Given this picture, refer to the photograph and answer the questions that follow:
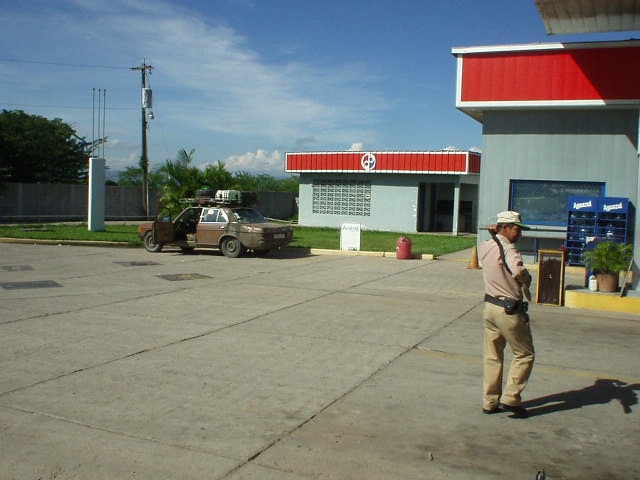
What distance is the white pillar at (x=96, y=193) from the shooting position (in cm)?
2723

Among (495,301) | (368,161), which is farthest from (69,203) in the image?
(495,301)

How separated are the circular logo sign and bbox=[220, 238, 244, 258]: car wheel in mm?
15620

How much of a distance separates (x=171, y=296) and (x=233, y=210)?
7.49 m

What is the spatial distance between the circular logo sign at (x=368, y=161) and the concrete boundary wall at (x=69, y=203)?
42.2 feet

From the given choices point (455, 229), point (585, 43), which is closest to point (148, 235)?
point (585, 43)

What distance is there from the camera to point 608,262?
11.8 metres

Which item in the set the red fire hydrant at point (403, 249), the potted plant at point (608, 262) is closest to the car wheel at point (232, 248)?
the red fire hydrant at point (403, 249)

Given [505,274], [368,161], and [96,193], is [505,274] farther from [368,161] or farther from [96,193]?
[368,161]

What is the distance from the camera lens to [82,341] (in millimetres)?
8438

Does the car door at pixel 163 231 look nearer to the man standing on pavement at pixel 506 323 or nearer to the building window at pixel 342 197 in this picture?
the man standing on pavement at pixel 506 323

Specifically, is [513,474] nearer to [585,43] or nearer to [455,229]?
[585,43]

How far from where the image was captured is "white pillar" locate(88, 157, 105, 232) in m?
27.2

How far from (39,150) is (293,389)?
48.7 meters

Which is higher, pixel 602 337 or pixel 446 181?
pixel 446 181
